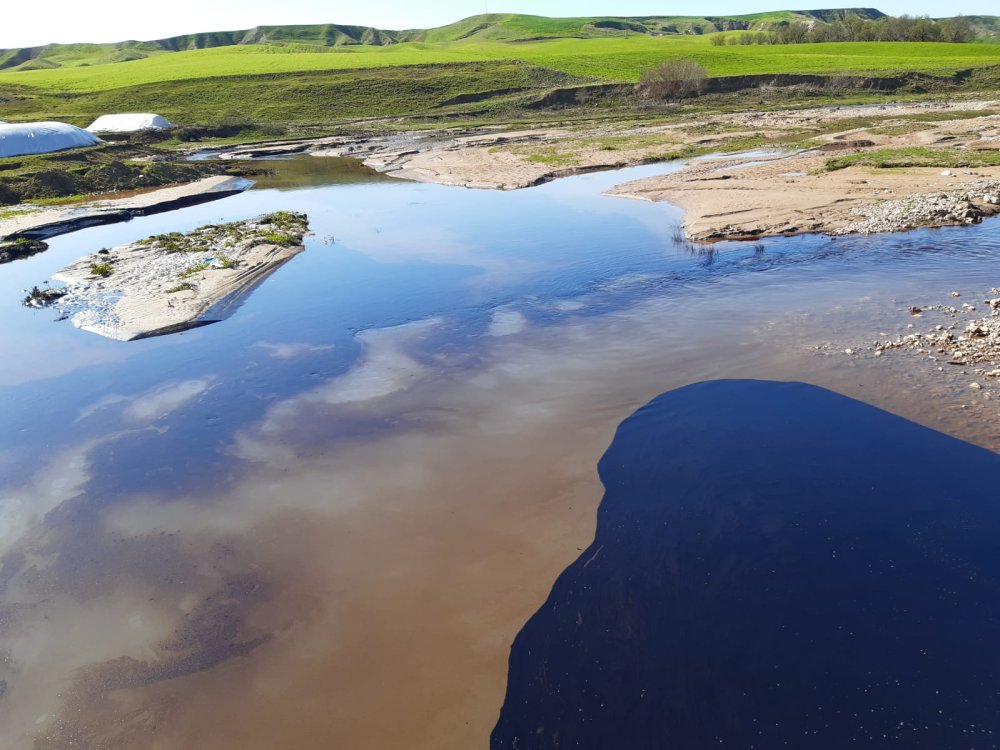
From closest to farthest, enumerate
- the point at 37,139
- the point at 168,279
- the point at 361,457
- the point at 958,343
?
the point at 361,457, the point at 958,343, the point at 168,279, the point at 37,139

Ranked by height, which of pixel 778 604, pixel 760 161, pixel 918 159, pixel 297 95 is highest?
pixel 297 95

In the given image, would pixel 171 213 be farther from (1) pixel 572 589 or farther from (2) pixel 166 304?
(1) pixel 572 589

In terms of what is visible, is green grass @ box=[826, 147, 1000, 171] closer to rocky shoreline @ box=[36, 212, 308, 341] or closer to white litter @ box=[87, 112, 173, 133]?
rocky shoreline @ box=[36, 212, 308, 341]

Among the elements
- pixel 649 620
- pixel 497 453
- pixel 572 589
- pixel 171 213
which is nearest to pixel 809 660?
pixel 649 620

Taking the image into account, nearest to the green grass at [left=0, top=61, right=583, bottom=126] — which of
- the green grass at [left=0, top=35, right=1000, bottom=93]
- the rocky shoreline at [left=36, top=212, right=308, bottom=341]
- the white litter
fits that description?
the green grass at [left=0, top=35, right=1000, bottom=93]

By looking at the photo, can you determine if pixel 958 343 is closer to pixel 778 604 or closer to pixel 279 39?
pixel 778 604

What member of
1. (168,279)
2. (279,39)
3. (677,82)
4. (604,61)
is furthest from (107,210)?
(279,39)

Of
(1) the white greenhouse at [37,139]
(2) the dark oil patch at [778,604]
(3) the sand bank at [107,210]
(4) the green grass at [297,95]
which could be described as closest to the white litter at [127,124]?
(4) the green grass at [297,95]
